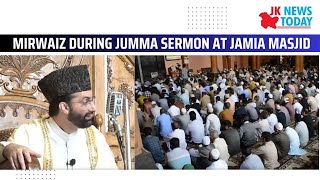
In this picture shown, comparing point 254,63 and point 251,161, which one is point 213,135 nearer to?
point 251,161

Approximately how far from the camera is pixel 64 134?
4.09m

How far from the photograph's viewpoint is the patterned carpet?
13.4 ft

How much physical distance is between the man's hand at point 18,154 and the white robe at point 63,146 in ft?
0.11

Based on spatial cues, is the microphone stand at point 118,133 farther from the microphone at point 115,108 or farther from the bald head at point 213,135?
the bald head at point 213,135

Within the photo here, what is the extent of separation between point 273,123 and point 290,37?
2.33ft

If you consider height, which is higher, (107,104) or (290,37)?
(290,37)

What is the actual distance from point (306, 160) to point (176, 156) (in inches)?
41.9

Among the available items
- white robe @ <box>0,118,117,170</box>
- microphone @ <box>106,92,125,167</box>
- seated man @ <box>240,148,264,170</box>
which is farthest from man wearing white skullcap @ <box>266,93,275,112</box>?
white robe @ <box>0,118,117,170</box>

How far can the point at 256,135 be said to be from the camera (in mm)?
4137

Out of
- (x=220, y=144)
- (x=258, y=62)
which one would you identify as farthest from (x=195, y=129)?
(x=258, y=62)

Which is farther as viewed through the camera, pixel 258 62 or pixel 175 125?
pixel 175 125
